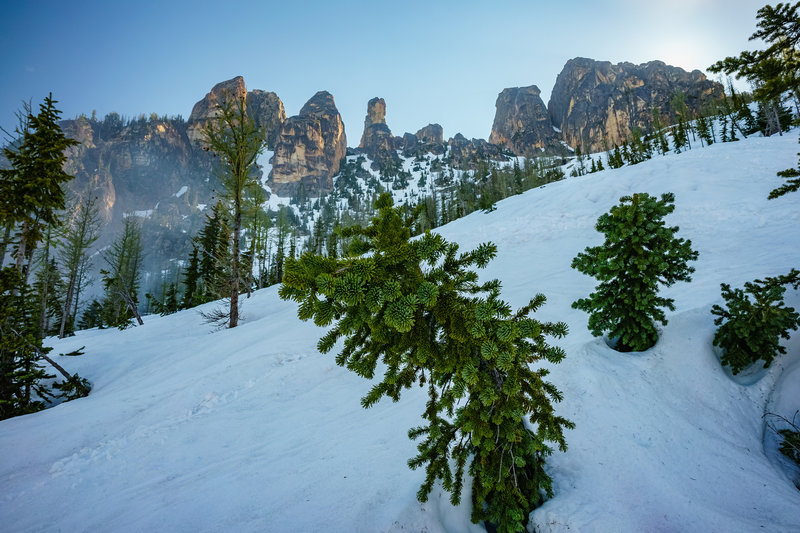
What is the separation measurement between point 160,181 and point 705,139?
183 m

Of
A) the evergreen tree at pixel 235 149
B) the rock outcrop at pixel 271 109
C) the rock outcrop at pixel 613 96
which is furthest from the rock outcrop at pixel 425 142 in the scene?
the evergreen tree at pixel 235 149

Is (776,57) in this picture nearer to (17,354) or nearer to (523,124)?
(17,354)

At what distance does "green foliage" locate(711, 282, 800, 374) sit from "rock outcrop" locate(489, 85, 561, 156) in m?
137

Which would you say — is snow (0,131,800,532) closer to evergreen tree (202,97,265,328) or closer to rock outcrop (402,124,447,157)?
evergreen tree (202,97,265,328)

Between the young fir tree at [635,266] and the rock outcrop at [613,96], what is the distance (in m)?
107

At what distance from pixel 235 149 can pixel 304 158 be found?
14278 centimetres

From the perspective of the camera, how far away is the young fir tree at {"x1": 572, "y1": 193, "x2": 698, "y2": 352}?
498 centimetres

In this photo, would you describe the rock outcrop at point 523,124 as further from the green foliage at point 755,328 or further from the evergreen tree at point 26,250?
the evergreen tree at point 26,250

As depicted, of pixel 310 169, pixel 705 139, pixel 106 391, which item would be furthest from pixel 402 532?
pixel 310 169

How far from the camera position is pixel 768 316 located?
4141 mm

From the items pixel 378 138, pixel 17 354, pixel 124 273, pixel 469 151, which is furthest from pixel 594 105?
pixel 17 354

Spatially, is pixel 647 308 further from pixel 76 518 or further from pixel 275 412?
pixel 76 518

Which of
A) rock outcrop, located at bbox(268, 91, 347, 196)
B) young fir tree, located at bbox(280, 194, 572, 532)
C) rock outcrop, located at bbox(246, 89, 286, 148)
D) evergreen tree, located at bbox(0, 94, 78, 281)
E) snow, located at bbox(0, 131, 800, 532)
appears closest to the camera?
young fir tree, located at bbox(280, 194, 572, 532)

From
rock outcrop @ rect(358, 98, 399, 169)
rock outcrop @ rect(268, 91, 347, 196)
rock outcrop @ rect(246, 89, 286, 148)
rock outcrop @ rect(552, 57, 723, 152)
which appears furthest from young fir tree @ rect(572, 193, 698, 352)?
rock outcrop @ rect(246, 89, 286, 148)
